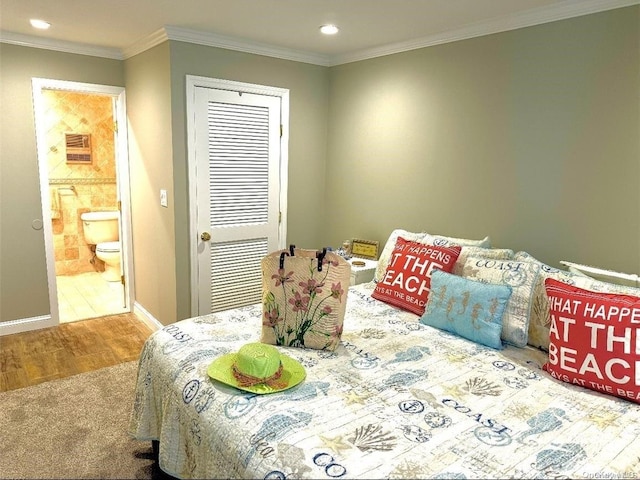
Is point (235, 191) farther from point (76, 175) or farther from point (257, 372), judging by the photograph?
point (76, 175)

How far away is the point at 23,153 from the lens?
11.7ft

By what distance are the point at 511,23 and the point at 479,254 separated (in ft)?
4.49

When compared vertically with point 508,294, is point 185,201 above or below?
above

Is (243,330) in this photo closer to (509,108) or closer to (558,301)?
(558,301)

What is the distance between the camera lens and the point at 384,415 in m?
1.57

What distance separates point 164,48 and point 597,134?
110 inches

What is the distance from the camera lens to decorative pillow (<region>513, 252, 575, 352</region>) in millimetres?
2191

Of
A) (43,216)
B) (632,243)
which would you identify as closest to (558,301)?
(632,243)

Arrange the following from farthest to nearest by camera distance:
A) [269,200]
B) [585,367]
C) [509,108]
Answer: [269,200] → [509,108] → [585,367]

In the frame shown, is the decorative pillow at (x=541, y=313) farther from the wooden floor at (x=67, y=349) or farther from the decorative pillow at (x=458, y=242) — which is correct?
the wooden floor at (x=67, y=349)

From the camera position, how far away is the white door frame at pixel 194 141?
10.7 ft

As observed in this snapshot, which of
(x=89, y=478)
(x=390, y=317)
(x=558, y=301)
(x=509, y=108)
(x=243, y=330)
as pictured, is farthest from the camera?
(x=509, y=108)

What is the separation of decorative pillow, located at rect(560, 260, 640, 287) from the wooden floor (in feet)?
9.80

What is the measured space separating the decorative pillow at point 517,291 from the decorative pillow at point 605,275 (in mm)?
211
